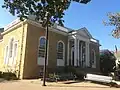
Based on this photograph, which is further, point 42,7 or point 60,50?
point 60,50

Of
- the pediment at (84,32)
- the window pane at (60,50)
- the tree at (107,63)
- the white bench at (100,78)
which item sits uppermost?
the pediment at (84,32)

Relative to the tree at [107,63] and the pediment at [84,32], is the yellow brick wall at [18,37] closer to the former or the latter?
the pediment at [84,32]

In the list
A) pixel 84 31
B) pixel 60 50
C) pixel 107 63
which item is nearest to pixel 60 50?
pixel 60 50

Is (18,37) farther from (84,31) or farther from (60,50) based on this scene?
(84,31)

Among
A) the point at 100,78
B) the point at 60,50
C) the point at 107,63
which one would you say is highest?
the point at 60,50

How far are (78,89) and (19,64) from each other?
1088cm

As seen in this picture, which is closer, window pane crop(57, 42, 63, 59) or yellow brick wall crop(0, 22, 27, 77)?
yellow brick wall crop(0, 22, 27, 77)

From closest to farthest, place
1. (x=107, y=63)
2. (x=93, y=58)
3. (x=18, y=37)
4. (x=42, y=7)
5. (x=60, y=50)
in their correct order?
1. (x=42, y=7)
2. (x=18, y=37)
3. (x=60, y=50)
4. (x=93, y=58)
5. (x=107, y=63)

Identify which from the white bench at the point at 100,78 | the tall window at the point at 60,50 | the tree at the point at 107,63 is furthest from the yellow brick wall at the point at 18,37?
the tree at the point at 107,63

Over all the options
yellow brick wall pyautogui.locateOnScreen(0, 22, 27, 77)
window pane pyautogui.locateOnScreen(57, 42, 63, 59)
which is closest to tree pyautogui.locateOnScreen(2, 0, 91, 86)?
yellow brick wall pyautogui.locateOnScreen(0, 22, 27, 77)

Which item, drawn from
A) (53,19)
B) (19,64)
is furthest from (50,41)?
(53,19)

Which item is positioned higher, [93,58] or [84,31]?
[84,31]


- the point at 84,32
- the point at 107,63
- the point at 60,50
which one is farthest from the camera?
the point at 107,63

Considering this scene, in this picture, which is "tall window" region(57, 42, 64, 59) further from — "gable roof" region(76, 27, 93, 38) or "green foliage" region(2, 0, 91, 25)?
"green foliage" region(2, 0, 91, 25)
